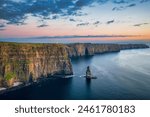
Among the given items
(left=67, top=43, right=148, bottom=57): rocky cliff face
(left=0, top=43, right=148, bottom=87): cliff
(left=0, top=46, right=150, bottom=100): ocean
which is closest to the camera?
(left=0, top=46, right=150, bottom=100): ocean

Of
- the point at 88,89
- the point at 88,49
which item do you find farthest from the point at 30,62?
the point at 88,49

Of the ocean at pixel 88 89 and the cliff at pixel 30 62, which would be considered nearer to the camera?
the ocean at pixel 88 89

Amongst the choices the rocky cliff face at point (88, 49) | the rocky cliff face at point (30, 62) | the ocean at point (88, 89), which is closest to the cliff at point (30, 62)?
the rocky cliff face at point (30, 62)

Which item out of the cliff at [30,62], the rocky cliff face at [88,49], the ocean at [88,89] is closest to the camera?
the ocean at [88,89]

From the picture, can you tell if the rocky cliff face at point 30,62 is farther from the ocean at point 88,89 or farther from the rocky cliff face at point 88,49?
the rocky cliff face at point 88,49

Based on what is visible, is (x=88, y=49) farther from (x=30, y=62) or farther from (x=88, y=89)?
(x=88, y=89)

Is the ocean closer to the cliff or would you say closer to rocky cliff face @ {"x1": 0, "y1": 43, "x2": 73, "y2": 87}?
the cliff

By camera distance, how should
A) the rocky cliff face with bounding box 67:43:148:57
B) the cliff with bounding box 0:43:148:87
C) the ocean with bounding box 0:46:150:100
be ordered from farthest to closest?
1. the rocky cliff face with bounding box 67:43:148:57
2. the cliff with bounding box 0:43:148:87
3. the ocean with bounding box 0:46:150:100

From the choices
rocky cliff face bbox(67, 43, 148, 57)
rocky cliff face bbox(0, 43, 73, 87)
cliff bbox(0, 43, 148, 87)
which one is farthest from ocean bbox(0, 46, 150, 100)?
rocky cliff face bbox(67, 43, 148, 57)

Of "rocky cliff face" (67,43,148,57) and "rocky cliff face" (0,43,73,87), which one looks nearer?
"rocky cliff face" (0,43,73,87)
